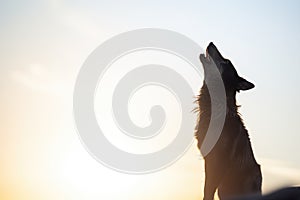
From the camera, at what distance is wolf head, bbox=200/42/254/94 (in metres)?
10.4

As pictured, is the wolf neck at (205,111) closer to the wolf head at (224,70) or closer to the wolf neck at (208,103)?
the wolf neck at (208,103)

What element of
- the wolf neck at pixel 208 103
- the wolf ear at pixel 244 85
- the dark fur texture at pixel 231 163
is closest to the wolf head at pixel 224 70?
the wolf ear at pixel 244 85

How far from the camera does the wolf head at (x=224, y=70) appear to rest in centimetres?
1041

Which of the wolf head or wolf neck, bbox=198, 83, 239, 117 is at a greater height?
the wolf head

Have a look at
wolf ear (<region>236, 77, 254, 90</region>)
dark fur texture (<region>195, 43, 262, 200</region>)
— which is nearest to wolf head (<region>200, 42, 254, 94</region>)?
wolf ear (<region>236, 77, 254, 90</region>)

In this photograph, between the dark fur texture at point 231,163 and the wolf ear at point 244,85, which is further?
the wolf ear at point 244,85

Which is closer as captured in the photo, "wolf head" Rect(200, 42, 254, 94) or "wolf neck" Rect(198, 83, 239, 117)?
"wolf neck" Rect(198, 83, 239, 117)

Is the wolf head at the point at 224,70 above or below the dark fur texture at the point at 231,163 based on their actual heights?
above

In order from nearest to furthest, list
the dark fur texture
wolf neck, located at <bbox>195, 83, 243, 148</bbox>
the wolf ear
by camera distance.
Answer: the dark fur texture
wolf neck, located at <bbox>195, 83, 243, 148</bbox>
the wolf ear

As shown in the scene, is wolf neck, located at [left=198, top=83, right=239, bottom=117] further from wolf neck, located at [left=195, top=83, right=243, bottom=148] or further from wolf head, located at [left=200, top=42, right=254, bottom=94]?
wolf head, located at [left=200, top=42, right=254, bottom=94]

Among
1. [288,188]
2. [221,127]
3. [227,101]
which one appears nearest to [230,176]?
[221,127]

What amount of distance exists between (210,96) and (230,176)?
6.17 feet

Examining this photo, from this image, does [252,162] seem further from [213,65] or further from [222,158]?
[213,65]

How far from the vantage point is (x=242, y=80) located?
34.2 ft
